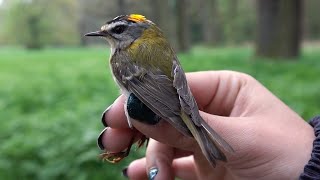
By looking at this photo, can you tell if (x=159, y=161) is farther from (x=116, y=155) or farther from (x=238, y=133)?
(x=238, y=133)

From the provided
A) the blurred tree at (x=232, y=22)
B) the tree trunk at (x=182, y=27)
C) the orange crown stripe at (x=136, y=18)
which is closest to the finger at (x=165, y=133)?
the orange crown stripe at (x=136, y=18)

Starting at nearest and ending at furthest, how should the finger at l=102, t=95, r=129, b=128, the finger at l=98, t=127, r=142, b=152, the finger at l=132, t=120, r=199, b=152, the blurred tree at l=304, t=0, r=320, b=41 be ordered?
the finger at l=132, t=120, r=199, b=152, the finger at l=102, t=95, r=129, b=128, the finger at l=98, t=127, r=142, b=152, the blurred tree at l=304, t=0, r=320, b=41

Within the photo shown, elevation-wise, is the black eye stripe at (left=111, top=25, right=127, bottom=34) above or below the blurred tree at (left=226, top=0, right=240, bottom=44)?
above

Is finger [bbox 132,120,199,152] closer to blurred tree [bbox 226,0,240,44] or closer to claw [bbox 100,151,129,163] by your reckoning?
claw [bbox 100,151,129,163]

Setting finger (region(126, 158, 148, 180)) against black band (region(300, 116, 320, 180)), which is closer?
black band (region(300, 116, 320, 180))

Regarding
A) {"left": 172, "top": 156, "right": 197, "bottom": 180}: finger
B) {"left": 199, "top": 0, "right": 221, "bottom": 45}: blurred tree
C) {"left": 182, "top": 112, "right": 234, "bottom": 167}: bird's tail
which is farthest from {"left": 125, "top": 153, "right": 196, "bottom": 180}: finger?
{"left": 199, "top": 0, "right": 221, "bottom": 45}: blurred tree

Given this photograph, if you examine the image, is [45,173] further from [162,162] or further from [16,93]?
[16,93]

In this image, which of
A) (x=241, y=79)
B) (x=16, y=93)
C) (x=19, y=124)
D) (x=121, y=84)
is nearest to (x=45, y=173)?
(x=19, y=124)
